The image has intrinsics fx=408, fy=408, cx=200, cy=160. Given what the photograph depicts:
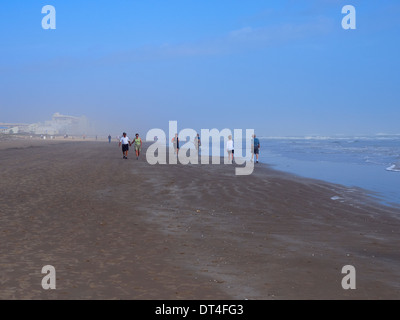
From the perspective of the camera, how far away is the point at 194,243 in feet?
26.3

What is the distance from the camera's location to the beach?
5566 millimetres

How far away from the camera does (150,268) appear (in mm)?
6359

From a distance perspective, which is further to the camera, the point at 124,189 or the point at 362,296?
the point at 124,189

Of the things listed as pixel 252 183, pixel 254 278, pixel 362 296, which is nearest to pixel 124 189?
pixel 252 183

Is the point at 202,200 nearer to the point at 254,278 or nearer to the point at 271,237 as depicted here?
the point at 271,237

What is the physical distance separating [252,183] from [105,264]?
491 inches

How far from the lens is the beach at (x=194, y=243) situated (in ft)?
18.3

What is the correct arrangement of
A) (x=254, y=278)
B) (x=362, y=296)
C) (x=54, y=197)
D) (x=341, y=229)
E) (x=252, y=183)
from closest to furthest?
(x=362, y=296) → (x=254, y=278) → (x=341, y=229) → (x=54, y=197) → (x=252, y=183)

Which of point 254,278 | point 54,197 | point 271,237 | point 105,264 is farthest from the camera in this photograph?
point 54,197
